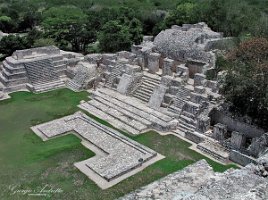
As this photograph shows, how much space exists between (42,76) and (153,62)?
27.8ft

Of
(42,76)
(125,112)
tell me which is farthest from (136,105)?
(42,76)

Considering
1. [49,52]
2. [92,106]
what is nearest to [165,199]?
Answer: [92,106]

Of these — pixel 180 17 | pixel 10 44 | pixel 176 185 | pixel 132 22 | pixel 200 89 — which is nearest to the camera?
pixel 176 185

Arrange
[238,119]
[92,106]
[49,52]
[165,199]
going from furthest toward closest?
[49,52] < [92,106] < [238,119] < [165,199]

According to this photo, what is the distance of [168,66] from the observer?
73.6 feet

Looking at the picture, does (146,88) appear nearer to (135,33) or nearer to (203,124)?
(203,124)

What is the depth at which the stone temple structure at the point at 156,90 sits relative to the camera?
17.0m

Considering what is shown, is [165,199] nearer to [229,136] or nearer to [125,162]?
[125,162]

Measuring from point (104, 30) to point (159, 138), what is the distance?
16.3 m

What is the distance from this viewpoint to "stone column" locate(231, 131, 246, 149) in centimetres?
1697

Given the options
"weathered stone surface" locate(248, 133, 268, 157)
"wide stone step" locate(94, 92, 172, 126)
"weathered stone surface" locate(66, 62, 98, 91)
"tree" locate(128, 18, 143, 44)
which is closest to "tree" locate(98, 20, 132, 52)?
"tree" locate(128, 18, 143, 44)

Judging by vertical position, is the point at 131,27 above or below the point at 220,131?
above

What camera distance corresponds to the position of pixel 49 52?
28016 millimetres

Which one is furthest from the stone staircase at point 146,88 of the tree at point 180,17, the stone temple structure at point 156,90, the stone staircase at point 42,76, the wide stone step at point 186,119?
the tree at point 180,17
